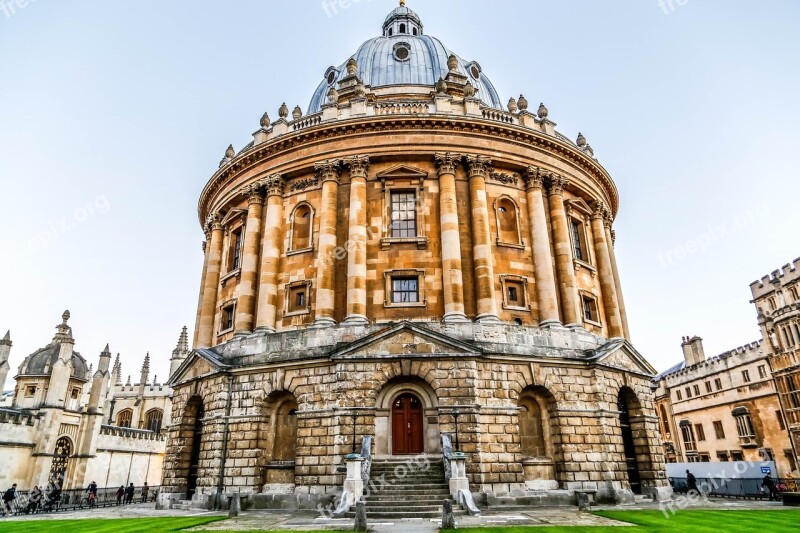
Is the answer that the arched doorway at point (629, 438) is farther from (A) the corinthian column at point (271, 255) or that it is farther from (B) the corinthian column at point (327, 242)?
(A) the corinthian column at point (271, 255)

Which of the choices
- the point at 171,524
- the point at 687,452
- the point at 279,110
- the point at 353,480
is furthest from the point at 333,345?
the point at 687,452

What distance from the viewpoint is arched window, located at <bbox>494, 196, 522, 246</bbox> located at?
27.6 meters

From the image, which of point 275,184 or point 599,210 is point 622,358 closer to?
point 599,210

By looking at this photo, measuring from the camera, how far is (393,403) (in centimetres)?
2225

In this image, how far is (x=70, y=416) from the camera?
128 ft

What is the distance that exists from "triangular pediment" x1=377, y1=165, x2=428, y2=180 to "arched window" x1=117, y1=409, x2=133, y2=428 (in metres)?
57.4

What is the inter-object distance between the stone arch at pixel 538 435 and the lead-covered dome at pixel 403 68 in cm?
2380

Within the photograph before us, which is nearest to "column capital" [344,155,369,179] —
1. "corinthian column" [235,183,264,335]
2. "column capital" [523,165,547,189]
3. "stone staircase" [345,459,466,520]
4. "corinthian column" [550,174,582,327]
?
"corinthian column" [235,183,264,335]

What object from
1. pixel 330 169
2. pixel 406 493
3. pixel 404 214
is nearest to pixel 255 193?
pixel 330 169

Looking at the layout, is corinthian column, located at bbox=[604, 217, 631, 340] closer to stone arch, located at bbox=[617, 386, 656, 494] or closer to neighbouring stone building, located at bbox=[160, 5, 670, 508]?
neighbouring stone building, located at bbox=[160, 5, 670, 508]

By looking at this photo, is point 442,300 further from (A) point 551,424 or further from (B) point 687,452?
Answer: (B) point 687,452

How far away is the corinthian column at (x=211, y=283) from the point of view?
3086cm

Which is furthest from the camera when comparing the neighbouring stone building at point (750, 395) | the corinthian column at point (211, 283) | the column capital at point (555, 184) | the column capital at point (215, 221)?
the neighbouring stone building at point (750, 395)

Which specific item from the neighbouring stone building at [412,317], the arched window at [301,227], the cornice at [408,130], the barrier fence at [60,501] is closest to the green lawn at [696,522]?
the neighbouring stone building at [412,317]
